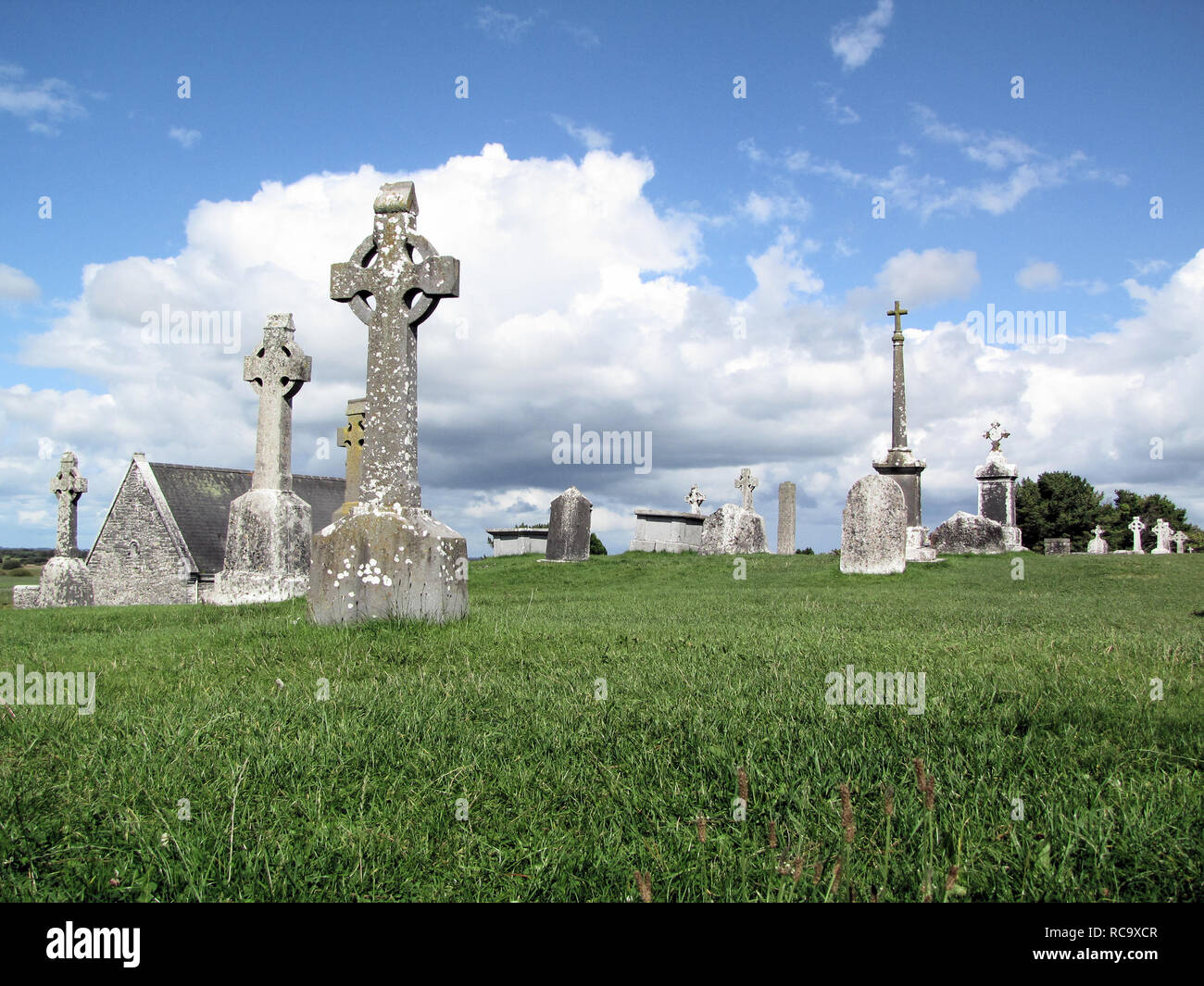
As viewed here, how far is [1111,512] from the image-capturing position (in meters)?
52.6

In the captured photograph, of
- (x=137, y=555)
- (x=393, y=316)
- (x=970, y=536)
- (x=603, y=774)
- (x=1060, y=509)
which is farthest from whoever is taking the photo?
(x=1060, y=509)

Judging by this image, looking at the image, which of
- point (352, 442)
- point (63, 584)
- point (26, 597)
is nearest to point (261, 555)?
point (352, 442)

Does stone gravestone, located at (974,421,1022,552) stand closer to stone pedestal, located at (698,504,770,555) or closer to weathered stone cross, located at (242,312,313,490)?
stone pedestal, located at (698,504,770,555)

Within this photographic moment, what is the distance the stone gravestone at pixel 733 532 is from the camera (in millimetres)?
25656

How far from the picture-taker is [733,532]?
25719mm

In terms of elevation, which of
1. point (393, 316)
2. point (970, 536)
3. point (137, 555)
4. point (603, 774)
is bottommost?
point (603, 774)

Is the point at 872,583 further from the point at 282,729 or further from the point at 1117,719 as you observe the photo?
the point at 282,729

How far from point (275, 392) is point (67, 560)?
8666mm

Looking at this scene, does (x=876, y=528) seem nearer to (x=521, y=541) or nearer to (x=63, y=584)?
(x=521, y=541)

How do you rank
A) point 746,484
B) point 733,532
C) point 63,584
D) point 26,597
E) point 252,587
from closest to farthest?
point 252,587, point 63,584, point 26,597, point 733,532, point 746,484

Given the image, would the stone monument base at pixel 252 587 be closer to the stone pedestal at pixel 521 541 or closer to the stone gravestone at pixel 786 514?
the stone pedestal at pixel 521 541

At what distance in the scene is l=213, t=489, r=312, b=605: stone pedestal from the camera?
41.6 ft

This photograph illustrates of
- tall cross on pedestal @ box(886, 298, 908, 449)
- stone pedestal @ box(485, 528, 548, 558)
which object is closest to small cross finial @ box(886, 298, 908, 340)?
tall cross on pedestal @ box(886, 298, 908, 449)

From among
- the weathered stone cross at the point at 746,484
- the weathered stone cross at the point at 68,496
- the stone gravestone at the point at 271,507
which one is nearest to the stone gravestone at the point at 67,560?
the weathered stone cross at the point at 68,496
